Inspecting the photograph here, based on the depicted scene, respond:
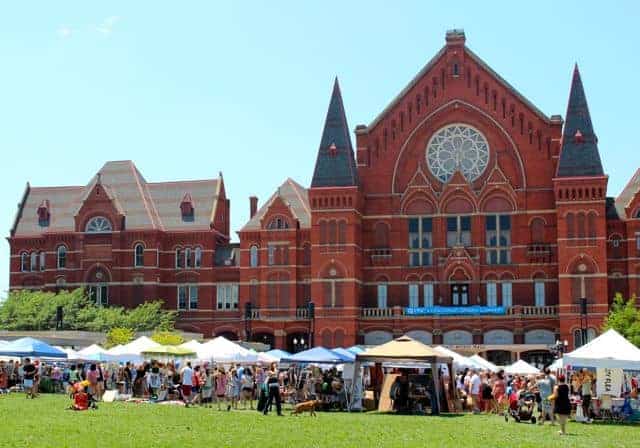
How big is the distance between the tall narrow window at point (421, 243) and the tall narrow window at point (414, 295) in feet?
5.33

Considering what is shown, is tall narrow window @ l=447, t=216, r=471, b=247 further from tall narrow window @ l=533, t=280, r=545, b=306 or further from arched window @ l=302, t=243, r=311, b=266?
arched window @ l=302, t=243, r=311, b=266

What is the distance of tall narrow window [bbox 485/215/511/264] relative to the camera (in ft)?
272

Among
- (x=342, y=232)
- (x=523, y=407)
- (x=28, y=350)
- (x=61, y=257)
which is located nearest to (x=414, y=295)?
(x=342, y=232)

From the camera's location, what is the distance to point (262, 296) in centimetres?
8650

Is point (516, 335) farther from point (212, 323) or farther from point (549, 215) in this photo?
point (212, 323)

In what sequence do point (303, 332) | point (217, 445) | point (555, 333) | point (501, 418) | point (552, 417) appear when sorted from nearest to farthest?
point (217, 445) → point (552, 417) → point (501, 418) → point (555, 333) → point (303, 332)

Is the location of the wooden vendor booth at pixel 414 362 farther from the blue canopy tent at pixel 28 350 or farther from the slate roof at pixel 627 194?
the slate roof at pixel 627 194

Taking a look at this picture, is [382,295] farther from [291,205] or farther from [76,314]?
[76,314]

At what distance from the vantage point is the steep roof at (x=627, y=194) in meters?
82.5

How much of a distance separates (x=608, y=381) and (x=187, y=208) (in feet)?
186

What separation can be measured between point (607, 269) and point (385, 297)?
16.0m

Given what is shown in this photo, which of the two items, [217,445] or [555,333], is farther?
[555,333]

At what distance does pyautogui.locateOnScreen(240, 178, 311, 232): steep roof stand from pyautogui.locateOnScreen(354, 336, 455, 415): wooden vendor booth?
44.4 m

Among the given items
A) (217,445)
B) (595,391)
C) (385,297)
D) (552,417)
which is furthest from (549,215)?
(217,445)
